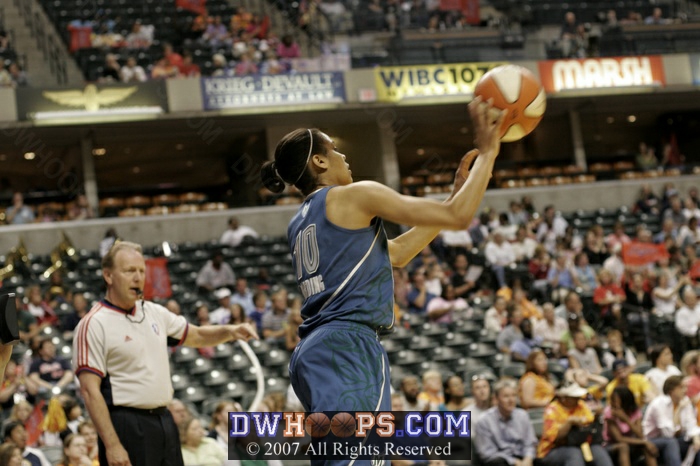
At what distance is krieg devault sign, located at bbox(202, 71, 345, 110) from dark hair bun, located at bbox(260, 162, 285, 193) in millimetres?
15382

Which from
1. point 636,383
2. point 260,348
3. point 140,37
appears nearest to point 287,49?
point 140,37

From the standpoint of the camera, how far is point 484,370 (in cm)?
1141

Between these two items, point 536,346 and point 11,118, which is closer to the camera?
point 536,346

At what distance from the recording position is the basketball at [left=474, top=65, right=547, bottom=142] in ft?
12.8

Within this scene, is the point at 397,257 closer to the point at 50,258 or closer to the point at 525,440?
the point at 525,440

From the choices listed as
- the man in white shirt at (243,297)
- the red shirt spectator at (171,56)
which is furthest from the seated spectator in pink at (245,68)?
the man in white shirt at (243,297)

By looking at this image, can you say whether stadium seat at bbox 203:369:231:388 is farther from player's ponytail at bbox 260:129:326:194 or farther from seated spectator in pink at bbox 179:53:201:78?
seated spectator in pink at bbox 179:53:201:78

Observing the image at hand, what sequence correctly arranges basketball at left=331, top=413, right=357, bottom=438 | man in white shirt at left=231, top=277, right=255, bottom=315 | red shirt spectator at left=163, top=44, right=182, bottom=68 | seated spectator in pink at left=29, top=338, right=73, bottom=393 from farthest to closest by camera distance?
1. red shirt spectator at left=163, top=44, right=182, bottom=68
2. man in white shirt at left=231, top=277, right=255, bottom=315
3. seated spectator in pink at left=29, top=338, right=73, bottom=393
4. basketball at left=331, top=413, right=357, bottom=438

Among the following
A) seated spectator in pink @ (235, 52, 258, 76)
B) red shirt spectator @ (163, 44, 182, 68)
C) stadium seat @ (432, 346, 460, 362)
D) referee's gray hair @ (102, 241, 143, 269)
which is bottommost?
stadium seat @ (432, 346, 460, 362)

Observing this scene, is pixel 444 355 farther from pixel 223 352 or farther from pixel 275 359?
pixel 223 352

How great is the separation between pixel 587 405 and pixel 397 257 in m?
5.02

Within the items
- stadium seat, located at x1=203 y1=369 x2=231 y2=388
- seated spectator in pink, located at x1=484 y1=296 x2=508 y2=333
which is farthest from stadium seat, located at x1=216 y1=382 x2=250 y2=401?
seated spectator in pink, located at x1=484 y1=296 x2=508 y2=333

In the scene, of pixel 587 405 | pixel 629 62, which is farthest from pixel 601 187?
pixel 587 405

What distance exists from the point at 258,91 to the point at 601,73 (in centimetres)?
717
